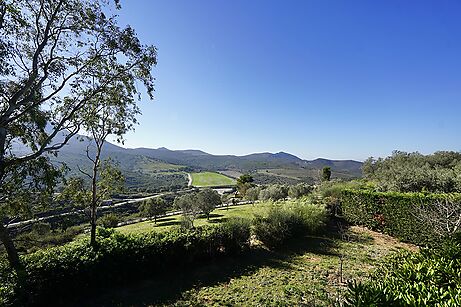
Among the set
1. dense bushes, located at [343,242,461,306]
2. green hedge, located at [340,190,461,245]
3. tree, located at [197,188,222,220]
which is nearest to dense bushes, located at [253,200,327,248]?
green hedge, located at [340,190,461,245]

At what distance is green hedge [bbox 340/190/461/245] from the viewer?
12594 millimetres

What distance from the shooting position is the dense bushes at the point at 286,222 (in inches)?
530

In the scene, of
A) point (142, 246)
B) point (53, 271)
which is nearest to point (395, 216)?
point (142, 246)

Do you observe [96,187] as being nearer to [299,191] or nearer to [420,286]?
[420,286]

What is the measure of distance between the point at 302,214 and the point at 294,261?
14.4 feet

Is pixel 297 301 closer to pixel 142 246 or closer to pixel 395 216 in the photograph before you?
pixel 142 246

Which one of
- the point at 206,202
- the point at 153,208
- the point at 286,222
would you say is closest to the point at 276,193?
the point at 206,202

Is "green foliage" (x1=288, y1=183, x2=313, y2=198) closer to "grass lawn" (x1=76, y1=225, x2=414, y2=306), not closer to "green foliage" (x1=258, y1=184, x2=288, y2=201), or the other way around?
"green foliage" (x1=258, y1=184, x2=288, y2=201)

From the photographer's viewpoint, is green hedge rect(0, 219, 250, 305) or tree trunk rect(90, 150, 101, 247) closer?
green hedge rect(0, 219, 250, 305)

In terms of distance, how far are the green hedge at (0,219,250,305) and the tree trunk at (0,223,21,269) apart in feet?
0.70

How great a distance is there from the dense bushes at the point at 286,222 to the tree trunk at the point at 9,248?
9860 millimetres

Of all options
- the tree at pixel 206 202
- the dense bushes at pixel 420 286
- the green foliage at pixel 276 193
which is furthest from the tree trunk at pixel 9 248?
the green foliage at pixel 276 193

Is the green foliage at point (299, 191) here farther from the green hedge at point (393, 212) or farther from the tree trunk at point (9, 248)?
the tree trunk at point (9, 248)

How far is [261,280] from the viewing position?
9383 mm
